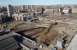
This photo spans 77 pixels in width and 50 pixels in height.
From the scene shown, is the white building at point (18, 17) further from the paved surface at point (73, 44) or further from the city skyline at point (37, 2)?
the paved surface at point (73, 44)

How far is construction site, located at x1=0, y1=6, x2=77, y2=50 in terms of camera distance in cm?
269

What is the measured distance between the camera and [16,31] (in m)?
2.72

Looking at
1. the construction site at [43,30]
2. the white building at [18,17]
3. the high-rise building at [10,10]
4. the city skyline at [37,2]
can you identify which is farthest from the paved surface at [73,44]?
the high-rise building at [10,10]

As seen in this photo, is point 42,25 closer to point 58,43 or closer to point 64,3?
point 58,43

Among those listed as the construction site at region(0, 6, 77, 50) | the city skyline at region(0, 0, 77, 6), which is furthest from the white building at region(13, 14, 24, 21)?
the city skyline at region(0, 0, 77, 6)

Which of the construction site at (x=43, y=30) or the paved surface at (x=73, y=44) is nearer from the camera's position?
the construction site at (x=43, y=30)

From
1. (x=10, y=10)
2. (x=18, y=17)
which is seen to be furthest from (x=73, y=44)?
(x=10, y=10)

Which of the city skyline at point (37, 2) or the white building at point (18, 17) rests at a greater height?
the city skyline at point (37, 2)

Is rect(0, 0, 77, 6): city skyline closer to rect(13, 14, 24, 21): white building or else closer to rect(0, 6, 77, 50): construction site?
rect(0, 6, 77, 50): construction site

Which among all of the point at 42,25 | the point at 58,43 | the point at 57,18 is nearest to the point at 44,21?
the point at 42,25

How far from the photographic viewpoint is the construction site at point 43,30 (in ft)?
8.82

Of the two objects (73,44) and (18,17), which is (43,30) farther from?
(73,44)

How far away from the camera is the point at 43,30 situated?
278cm

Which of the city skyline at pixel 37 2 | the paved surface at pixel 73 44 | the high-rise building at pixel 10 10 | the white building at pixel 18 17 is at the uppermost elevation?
the city skyline at pixel 37 2
